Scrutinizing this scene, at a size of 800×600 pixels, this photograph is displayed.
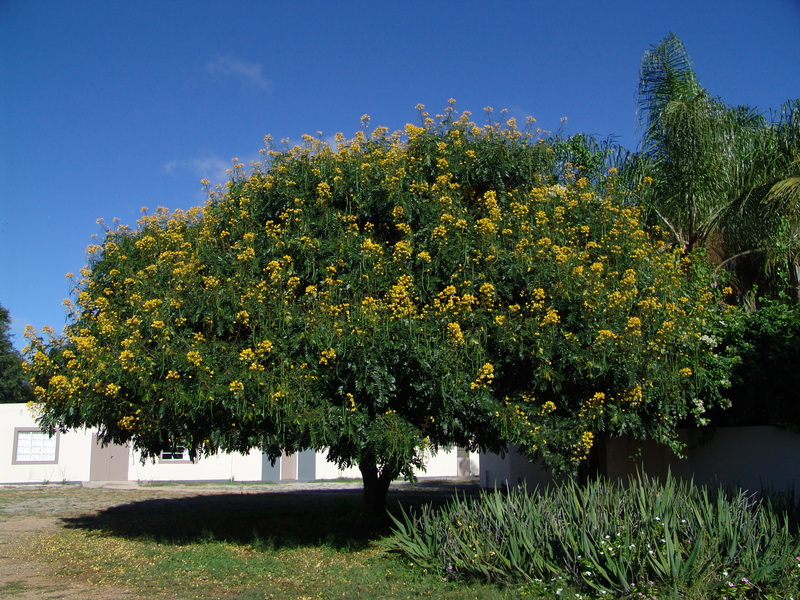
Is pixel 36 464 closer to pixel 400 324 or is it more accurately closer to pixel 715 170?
pixel 400 324

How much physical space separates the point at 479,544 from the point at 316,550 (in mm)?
3522

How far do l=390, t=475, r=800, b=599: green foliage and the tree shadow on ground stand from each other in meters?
0.90

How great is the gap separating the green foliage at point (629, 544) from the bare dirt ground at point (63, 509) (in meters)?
3.68

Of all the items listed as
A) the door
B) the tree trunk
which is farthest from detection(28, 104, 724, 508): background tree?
the door

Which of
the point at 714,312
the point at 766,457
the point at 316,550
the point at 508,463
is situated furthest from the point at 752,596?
the point at 508,463

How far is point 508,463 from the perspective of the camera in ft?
61.9

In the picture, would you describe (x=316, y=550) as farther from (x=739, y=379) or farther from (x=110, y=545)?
(x=739, y=379)

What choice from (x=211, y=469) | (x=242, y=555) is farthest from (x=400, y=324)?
(x=211, y=469)

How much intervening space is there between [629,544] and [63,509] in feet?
46.6

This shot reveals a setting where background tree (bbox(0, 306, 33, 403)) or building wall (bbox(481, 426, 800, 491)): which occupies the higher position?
background tree (bbox(0, 306, 33, 403))

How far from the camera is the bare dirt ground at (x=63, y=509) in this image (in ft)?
26.6

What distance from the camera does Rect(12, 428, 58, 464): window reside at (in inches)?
965

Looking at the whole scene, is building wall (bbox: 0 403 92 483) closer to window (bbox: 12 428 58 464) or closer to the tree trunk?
window (bbox: 12 428 58 464)

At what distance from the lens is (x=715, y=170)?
1168 cm
